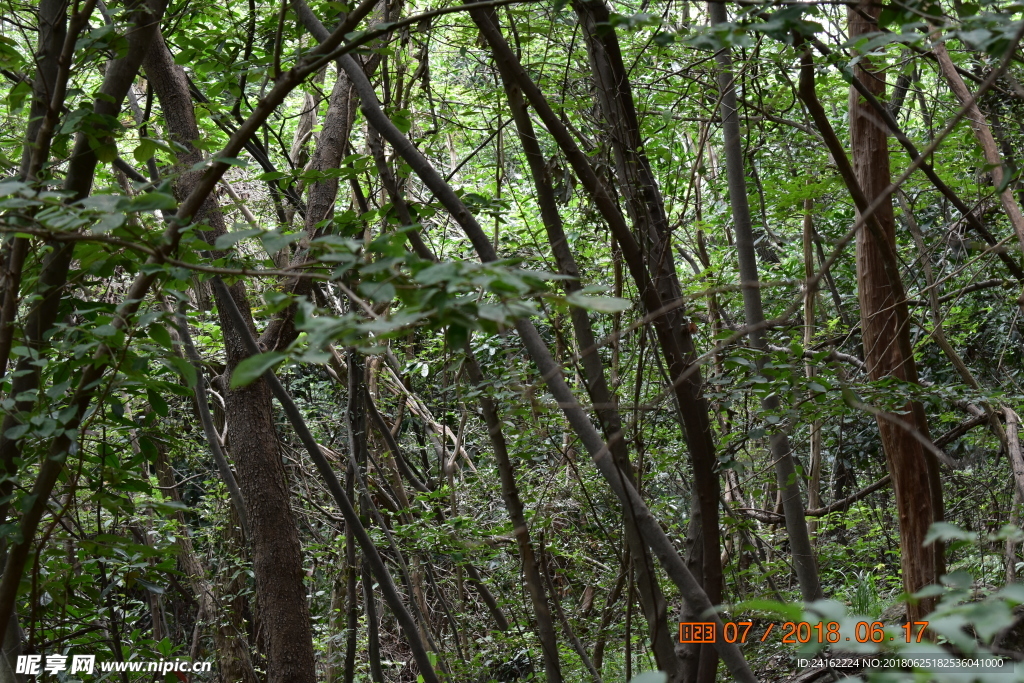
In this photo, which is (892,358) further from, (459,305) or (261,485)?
(459,305)

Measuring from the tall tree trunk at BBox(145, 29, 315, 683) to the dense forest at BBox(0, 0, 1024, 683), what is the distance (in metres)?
0.01

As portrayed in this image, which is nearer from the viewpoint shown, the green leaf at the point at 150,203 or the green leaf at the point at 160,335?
the green leaf at the point at 150,203

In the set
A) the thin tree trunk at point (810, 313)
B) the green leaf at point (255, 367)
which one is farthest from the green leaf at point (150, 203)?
the thin tree trunk at point (810, 313)

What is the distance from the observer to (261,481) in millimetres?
2717

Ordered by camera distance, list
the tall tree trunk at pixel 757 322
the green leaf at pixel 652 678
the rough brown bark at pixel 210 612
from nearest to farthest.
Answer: the green leaf at pixel 652 678 < the tall tree trunk at pixel 757 322 < the rough brown bark at pixel 210 612

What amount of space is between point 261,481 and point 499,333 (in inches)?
53.5

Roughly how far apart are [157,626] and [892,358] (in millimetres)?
4348

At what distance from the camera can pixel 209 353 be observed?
4867mm

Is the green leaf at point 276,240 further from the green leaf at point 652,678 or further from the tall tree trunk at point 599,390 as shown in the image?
the tall tree trunk at point 599,390

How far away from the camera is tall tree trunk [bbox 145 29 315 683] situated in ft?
8.73

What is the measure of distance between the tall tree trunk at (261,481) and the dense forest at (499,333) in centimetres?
1

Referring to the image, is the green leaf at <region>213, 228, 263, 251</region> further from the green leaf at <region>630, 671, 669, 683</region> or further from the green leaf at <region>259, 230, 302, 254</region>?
the green leaf at <region>630, 671, 669, 683</region>

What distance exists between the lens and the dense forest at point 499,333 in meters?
1.22

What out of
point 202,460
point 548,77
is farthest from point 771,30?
point 202,460
